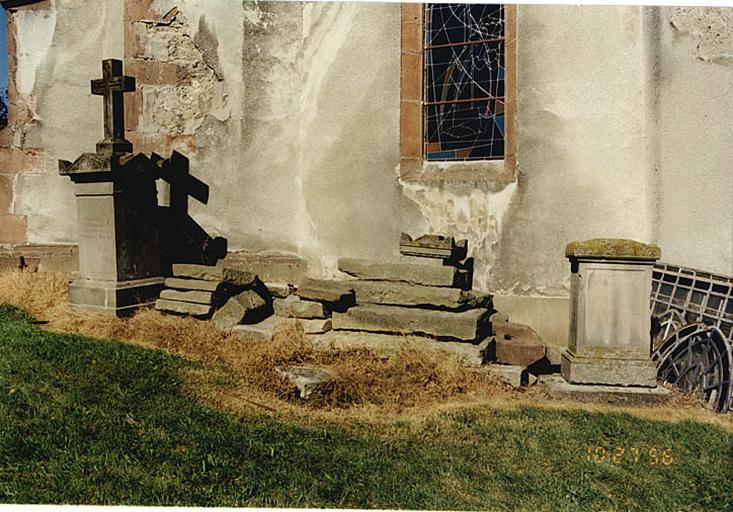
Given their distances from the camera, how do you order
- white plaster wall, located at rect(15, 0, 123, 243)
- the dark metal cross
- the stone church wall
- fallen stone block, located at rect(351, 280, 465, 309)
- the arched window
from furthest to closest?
white plaster wall, located at rect(15, 0, 123, 243)
the arched window
the dark metal cross
the stone church wall
fallen stone block, located at rect(351, 280, 465, 309)

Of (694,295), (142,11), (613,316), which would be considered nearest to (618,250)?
(613,316)

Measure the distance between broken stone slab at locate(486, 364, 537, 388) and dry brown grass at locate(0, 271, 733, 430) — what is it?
10 centimetres

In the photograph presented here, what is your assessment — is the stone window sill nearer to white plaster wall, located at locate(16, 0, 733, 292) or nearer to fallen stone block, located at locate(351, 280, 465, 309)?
white plaster wall, located at locate(16, 0, 733, 292)

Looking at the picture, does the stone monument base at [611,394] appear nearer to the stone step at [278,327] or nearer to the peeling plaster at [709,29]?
the stone step at [278,327]

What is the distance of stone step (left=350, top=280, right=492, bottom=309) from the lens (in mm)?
5961

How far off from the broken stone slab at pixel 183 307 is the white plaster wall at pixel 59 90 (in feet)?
9.14

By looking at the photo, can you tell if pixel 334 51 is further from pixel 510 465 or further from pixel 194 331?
pixel 510 465

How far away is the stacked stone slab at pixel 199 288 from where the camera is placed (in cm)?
661

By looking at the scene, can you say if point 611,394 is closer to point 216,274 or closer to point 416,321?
point 416,321

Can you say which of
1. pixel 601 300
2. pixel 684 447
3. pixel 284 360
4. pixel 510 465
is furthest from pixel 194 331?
pixel 684 447

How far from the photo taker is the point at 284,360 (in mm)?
5570

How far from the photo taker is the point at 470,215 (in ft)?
23.6

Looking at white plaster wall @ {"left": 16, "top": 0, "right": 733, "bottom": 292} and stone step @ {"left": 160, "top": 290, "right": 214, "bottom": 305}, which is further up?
white plaster wall @ {"left": 16, "top": 0, "right": 733, "bottom": 292}

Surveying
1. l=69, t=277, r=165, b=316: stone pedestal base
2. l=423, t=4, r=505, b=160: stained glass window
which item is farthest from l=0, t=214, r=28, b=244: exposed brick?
l=423, t=4, r=505, b=160: stained glass window
